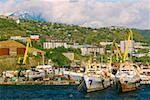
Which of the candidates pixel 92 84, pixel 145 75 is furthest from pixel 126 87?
pixel 145 75

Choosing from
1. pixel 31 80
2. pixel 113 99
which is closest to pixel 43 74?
pixel 31 80

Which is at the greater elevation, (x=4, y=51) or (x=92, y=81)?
(x=4, y=51)

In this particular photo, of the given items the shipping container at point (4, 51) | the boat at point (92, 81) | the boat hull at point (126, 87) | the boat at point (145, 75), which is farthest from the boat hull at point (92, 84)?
the shipping container at point (4, 51)

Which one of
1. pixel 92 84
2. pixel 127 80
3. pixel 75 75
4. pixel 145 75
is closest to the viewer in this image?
pixel 92 84

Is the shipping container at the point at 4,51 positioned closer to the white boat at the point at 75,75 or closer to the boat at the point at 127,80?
the white boat at the point at 75,75

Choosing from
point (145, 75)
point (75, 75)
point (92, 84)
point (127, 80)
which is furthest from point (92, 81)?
point (145, 75)

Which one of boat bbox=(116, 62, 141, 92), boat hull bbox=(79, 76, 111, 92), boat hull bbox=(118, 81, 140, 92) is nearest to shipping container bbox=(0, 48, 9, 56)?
boat bbox=(116, 62, 141, 92)

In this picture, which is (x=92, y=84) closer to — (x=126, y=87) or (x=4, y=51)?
(x=126, y=87)

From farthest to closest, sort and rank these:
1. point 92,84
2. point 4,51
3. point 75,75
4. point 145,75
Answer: point 4,51, point 145,75, point 75,75, point 92,84

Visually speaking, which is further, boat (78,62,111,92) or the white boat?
the white boat

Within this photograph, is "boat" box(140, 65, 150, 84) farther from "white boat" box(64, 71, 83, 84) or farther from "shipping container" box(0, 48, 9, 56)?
"shipping container" box(0, 48, 9, 56)

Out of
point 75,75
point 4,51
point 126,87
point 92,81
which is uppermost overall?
point 4,51

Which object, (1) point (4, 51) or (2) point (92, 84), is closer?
(2) point (92, 84)

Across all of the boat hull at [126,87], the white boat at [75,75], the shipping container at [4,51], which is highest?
the shipping container at [4,51]
